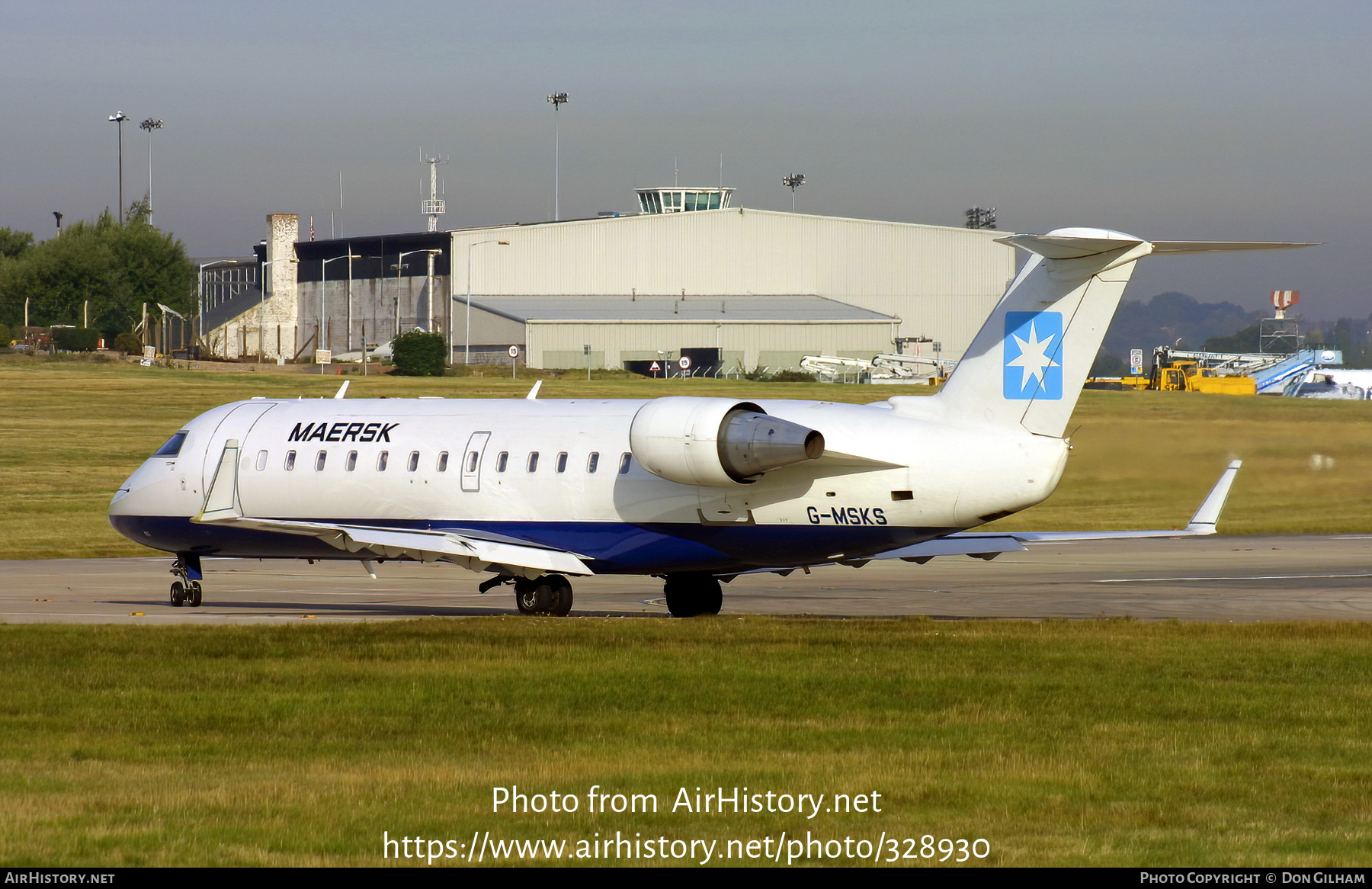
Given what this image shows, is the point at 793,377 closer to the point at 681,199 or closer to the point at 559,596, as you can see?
the point at 681,199

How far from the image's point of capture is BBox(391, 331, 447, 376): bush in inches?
3438

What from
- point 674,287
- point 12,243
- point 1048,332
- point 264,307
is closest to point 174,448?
point 1048,332

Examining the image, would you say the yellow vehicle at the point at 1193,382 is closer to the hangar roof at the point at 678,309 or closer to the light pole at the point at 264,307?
the hangar roof at the point at 678,309

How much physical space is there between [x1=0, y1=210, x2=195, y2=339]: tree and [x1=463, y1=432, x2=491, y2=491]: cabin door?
98585 mm

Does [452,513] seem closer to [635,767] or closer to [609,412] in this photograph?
[609,412]

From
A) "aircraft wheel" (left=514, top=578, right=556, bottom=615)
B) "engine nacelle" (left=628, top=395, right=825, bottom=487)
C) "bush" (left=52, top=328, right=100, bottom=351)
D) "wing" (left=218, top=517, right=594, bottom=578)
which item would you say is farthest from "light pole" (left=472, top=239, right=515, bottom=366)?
"engine nacelle" (left=628, top=395, right=825, bottom=487)

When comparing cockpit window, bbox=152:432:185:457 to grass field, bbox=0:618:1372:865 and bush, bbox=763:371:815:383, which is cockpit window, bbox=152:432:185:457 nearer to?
grass field, bbox=0:618:1372:865

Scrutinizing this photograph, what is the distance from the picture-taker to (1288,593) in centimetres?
2814

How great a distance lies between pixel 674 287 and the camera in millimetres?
105062

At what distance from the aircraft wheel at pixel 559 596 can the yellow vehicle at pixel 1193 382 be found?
71171 millimetres

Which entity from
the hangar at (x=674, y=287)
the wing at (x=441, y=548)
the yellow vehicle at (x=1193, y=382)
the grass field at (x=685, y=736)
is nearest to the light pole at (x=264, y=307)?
the hangar at (x=674, y=287)

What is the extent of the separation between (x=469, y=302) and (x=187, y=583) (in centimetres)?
7315
